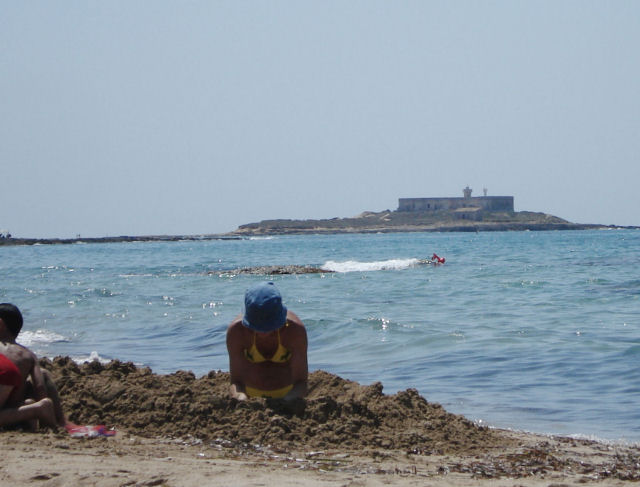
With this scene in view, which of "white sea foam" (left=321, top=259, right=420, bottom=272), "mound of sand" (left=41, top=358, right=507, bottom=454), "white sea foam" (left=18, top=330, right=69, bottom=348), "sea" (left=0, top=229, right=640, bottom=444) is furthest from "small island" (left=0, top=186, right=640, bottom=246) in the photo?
"mound of sand" (left=41, top=358, right=507, bottom=454)

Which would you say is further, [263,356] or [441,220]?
[441,220]

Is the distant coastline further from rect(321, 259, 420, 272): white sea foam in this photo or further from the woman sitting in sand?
the woman sitting in sand

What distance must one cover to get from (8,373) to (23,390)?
0.77ft

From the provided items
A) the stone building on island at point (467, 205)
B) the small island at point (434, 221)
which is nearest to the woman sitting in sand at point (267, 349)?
the small island at point (434, 221)

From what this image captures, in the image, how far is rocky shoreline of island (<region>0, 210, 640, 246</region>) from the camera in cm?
11950

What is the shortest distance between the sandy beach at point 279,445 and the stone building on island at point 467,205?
388 ft

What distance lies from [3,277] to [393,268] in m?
15.9

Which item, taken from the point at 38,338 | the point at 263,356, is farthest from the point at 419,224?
the point at 263,356

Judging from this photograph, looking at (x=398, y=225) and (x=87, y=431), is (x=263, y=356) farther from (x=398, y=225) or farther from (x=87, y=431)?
(x=398, y=225)

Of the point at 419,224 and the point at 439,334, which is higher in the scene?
the point at 419,224

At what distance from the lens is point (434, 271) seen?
32.2m

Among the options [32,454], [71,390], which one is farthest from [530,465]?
[71,390]

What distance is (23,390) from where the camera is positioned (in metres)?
5.88

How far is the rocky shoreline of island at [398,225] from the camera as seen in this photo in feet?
392
